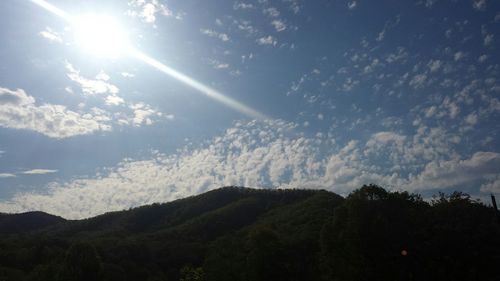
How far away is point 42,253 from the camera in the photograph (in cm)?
10512

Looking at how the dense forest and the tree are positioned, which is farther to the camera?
the tree

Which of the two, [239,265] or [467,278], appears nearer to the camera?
[467,278]

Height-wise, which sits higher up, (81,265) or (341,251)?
(341,251)

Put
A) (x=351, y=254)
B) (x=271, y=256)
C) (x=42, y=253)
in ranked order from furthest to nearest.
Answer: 1. (x=42, y=253)
2. (x=271, y=256)
3. (x=351, y=254)

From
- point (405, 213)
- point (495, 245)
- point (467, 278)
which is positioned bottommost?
point (467, 278)

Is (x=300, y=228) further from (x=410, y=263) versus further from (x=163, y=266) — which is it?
(x=410, y=263)

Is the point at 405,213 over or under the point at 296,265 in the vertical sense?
over

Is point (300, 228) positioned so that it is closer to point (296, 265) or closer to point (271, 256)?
point (296, 265)

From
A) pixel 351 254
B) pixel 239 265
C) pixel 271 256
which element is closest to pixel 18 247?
pixel 239 265

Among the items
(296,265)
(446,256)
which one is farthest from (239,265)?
(446,256)

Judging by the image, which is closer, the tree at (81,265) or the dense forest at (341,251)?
the dense forest at (341,251)

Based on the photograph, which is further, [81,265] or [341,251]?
[81,265]

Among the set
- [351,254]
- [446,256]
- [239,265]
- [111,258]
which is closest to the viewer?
[351,254]

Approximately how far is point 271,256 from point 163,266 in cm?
5032
